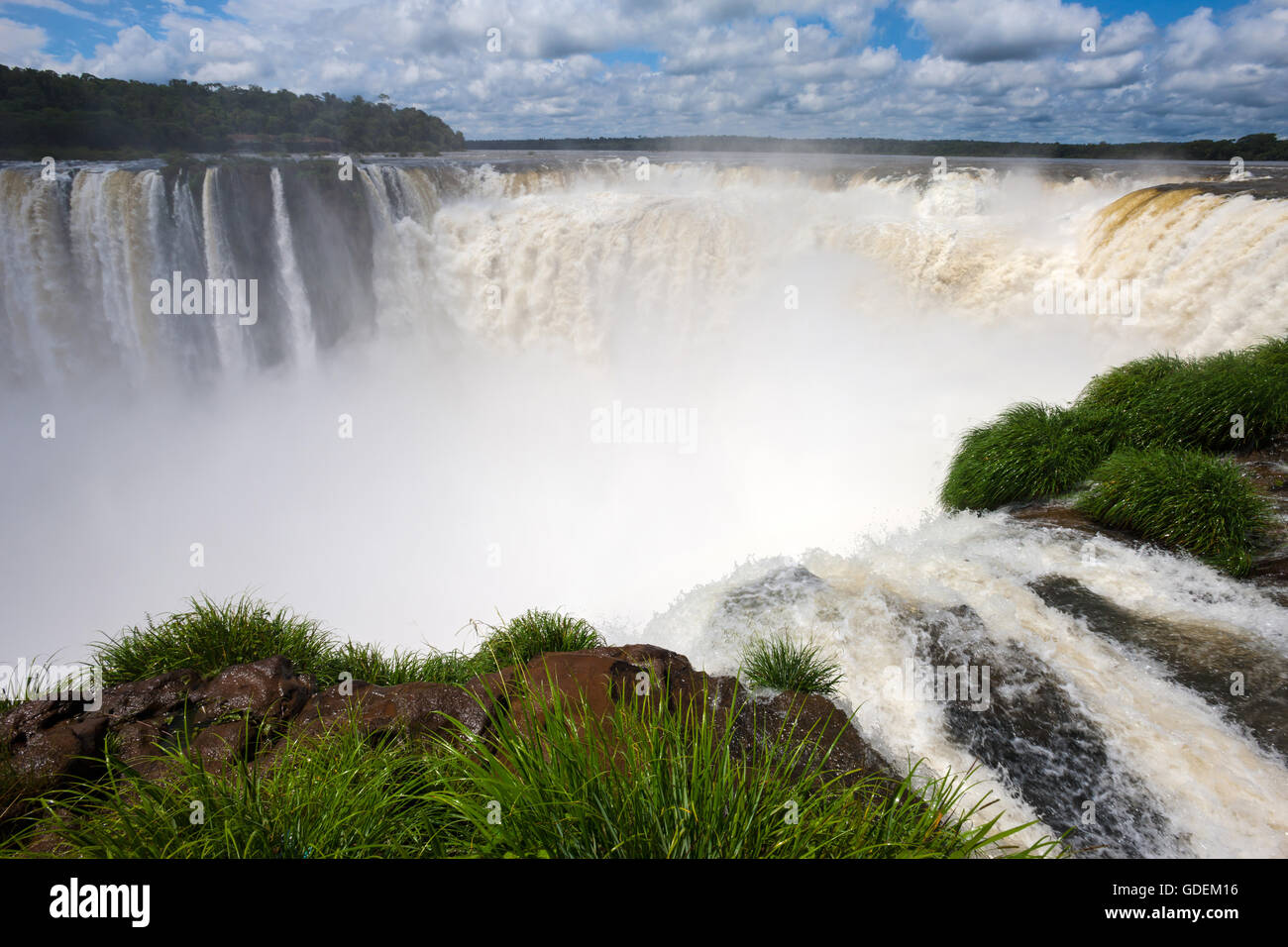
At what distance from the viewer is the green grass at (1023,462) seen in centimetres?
754

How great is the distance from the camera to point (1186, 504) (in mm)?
6055

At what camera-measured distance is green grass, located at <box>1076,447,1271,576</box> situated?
→ 5.77 metres

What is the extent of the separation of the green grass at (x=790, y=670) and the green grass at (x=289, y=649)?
4.11ft

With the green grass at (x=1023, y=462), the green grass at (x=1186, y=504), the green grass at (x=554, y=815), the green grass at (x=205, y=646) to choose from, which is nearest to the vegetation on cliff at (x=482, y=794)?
the green grass at (x=554, y=815)

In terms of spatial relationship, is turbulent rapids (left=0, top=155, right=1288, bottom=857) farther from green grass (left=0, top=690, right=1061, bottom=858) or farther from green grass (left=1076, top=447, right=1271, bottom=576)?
green grass (left=0, top=690, right=1061, bottom=858)

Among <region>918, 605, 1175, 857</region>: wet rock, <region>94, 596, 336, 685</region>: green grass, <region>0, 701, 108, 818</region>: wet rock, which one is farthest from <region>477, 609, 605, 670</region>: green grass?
<region>918, 605, 1175, 857</region>: wet rock

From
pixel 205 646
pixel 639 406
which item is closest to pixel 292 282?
pixel 639 406

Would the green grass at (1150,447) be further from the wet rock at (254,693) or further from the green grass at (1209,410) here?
the wet rock at (254,693)

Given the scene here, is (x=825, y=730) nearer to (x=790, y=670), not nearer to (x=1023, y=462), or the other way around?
(x=790, y=670)

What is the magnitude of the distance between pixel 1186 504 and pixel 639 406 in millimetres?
12785

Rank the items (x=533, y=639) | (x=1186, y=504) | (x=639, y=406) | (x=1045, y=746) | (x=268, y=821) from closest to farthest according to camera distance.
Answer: (x=268, y=821) < (x=1045, y=746) < (x=533, y=639) < (x=1186, y=504) < (x=639, y=406)

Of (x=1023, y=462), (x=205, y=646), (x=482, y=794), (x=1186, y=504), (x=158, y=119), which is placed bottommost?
(x=205, y=646)

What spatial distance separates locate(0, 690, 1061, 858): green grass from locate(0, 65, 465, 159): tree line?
66.6 ft

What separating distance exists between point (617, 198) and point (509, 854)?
733 inches
